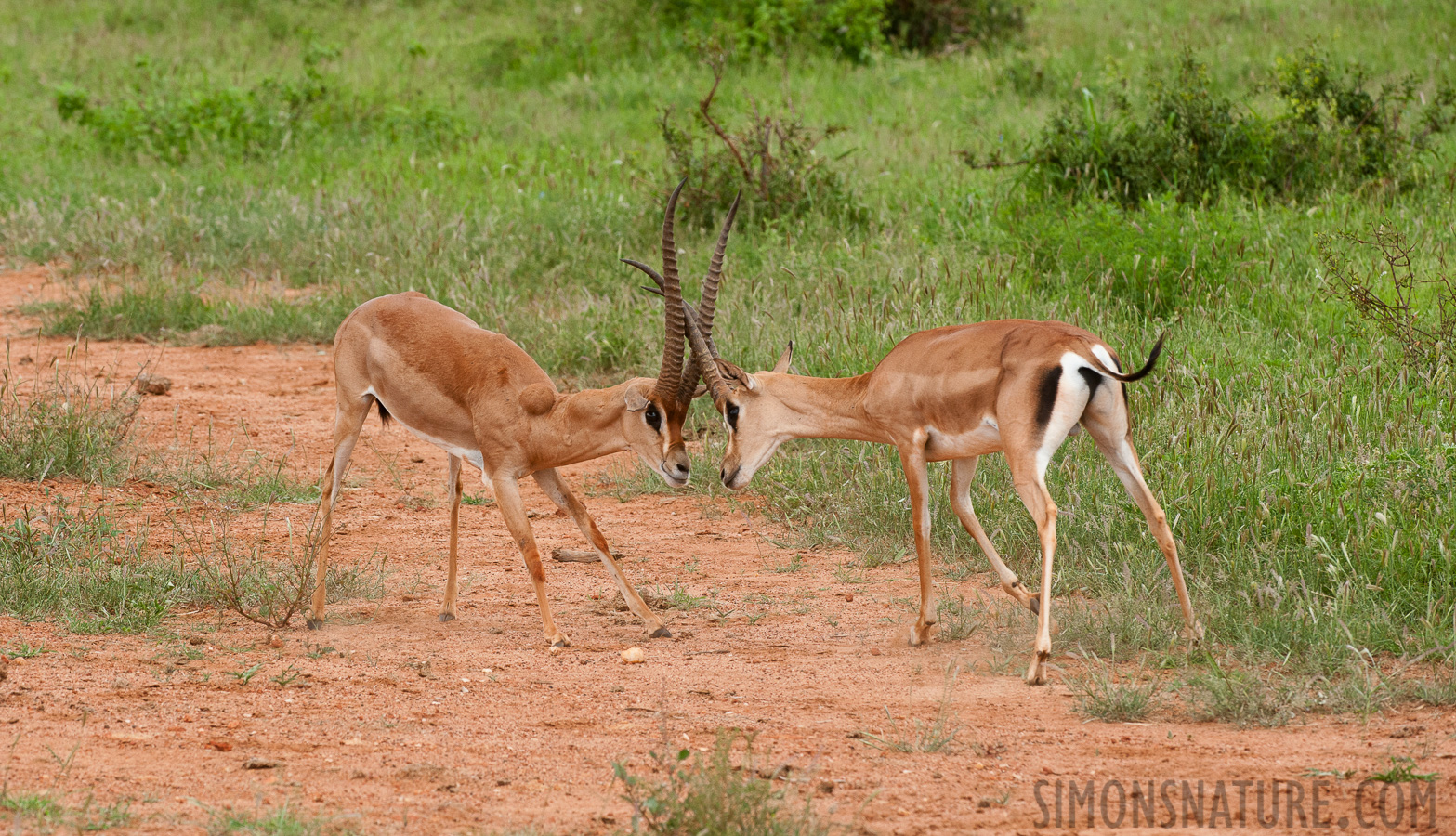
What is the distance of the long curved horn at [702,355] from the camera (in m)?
5.12

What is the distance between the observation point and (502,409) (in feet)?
17.1

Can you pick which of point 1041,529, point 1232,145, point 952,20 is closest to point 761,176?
point 1232,145

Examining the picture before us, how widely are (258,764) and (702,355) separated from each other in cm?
220

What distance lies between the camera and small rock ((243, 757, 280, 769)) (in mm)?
3668

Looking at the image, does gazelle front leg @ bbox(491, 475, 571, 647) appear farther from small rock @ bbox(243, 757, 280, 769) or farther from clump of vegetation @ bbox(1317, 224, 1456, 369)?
clump of vegetation @ bbox(1317, 224, 1456, 369)

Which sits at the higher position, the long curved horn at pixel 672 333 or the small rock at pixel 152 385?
the long curved horn at pixel 672 333

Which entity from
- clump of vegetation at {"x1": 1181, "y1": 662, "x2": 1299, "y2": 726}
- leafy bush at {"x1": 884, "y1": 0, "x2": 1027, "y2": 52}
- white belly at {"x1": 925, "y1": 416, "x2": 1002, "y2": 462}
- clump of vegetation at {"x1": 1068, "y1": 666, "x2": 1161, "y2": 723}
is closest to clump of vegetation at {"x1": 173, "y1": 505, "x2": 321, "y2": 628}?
white belly at {"x1": 925, "y1": 416, "x2": 1002, "y2": 462}

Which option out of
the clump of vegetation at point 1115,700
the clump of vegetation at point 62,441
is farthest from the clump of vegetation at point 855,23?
the clump of vegetation at point 1115,700

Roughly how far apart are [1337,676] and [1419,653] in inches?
10.0

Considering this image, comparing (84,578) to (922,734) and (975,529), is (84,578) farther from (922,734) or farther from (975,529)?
(975,529)

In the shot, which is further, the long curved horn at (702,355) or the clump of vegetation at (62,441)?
the clump of vegetation at (62,441)

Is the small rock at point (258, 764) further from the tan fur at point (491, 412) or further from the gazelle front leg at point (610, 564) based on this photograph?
the gazelle front leg at point (610, 564)

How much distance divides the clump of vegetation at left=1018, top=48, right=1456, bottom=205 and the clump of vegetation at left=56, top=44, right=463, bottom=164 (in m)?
6.38

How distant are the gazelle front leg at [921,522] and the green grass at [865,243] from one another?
487mm
